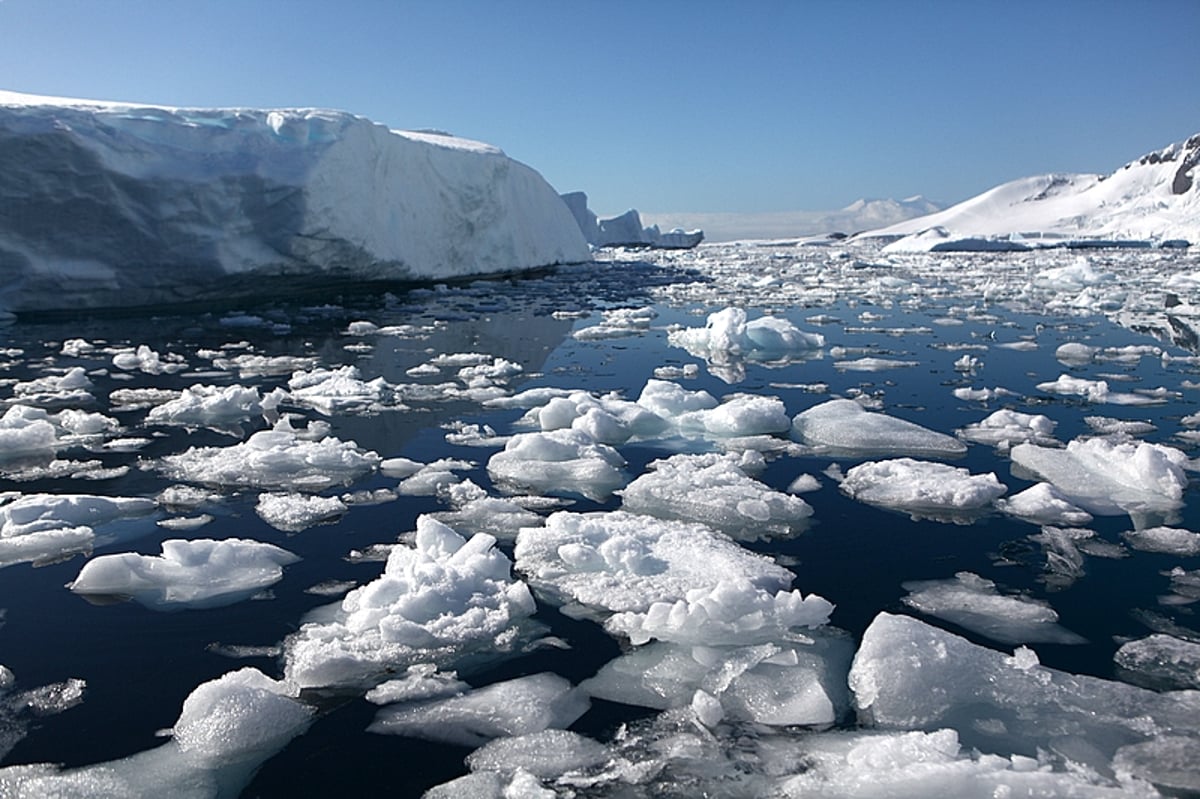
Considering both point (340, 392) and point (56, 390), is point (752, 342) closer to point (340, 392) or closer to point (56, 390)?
point (340, 392)

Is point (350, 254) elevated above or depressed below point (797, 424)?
above

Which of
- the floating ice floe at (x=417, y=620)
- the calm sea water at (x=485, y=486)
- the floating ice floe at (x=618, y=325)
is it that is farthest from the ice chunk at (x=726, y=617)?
the floating ice floe at (x=618, y=325)

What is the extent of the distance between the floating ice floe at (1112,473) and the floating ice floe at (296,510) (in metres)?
3.23

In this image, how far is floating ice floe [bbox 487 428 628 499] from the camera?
411cm

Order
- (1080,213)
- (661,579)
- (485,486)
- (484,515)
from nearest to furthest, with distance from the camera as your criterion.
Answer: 1. (661,579)
2. (484,515)
3. (485,486)
4. (1080,213)

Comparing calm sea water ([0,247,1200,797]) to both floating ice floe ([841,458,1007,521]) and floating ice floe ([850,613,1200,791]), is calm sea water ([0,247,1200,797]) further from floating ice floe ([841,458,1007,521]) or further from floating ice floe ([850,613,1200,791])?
floating ice floe ([850,613,1200,791])

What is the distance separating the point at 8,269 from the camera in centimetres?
1094

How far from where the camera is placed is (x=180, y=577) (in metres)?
2.98

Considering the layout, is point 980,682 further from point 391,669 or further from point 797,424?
point 797,424

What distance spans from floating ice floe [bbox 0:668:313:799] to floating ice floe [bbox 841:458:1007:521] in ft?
8.50

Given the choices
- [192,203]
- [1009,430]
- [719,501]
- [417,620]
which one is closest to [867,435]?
[1009,430]

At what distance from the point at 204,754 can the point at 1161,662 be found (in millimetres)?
2523

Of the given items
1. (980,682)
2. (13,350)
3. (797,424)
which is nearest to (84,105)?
(13,350)

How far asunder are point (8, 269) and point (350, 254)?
14.8 ft
